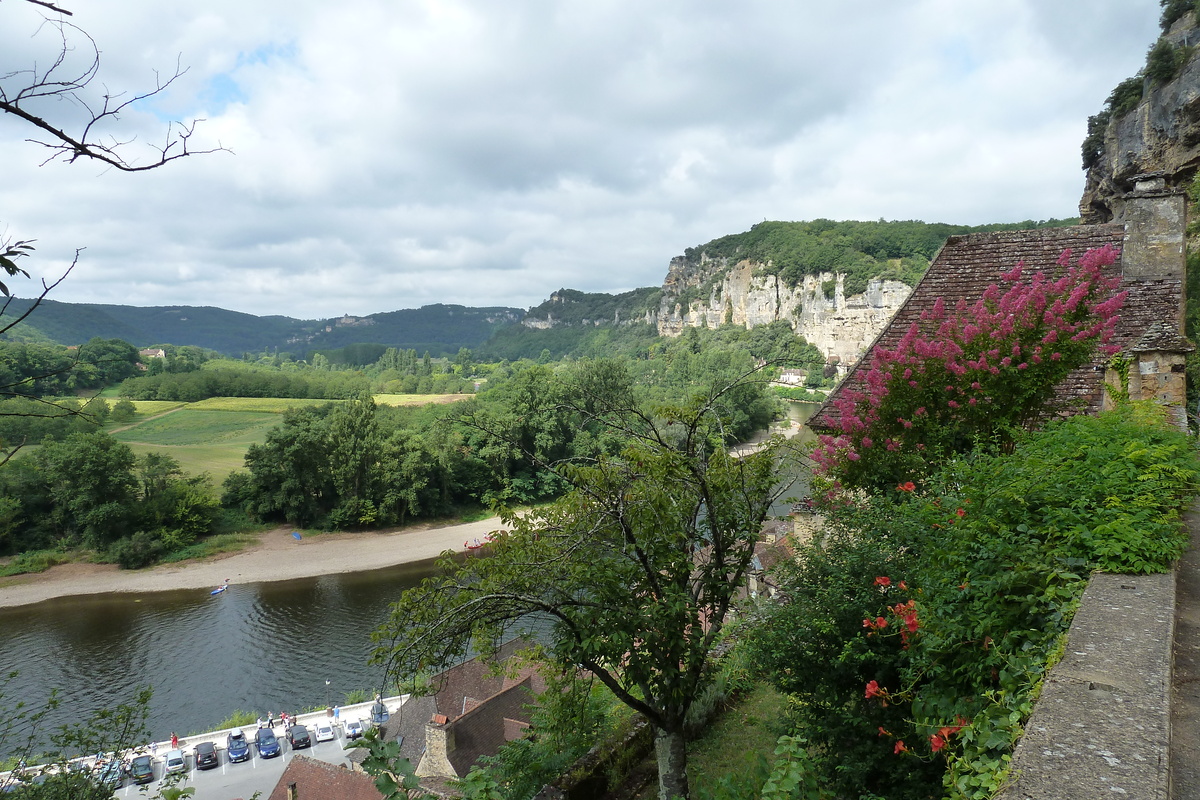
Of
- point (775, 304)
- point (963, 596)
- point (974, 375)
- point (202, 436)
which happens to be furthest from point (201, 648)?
point (775, 304)

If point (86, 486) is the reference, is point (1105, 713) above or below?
above

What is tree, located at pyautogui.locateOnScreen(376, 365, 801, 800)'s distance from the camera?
542 cm

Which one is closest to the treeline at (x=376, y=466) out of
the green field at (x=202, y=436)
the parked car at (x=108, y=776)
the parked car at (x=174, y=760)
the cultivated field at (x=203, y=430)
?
the cultivated field at (x=203, y=430)

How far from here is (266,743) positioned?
17156 mm

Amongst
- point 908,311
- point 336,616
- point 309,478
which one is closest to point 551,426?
point 309,478

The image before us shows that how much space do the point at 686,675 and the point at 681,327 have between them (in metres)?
158

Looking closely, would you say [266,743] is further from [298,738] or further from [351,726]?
[351,726]

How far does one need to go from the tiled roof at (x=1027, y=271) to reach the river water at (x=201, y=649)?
52.9 ft

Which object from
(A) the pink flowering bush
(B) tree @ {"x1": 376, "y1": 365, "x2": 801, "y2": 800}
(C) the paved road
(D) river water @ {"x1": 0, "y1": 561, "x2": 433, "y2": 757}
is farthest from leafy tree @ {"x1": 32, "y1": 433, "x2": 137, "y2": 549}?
(A) the pink flowering bush

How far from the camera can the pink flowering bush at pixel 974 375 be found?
694cm

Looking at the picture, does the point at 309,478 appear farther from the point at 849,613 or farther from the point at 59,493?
the point at 849,613

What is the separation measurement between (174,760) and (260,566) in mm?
19522

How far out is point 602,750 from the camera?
712 cm

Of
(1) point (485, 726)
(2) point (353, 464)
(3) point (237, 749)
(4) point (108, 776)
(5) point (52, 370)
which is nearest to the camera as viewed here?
(5) point (52, 370)
